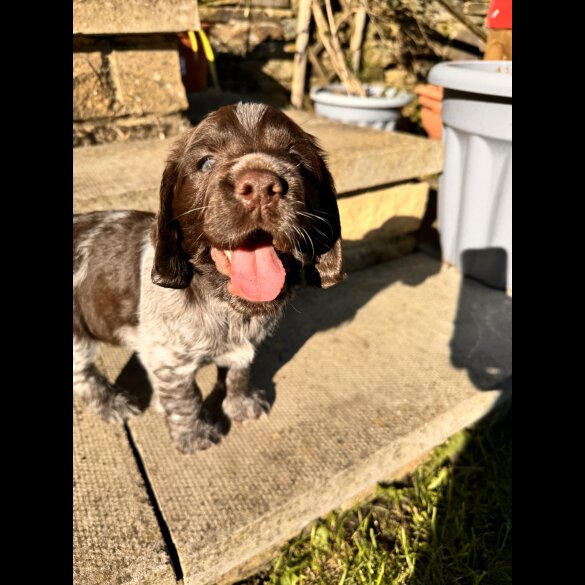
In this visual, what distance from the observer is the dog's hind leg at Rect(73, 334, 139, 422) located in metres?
2.80

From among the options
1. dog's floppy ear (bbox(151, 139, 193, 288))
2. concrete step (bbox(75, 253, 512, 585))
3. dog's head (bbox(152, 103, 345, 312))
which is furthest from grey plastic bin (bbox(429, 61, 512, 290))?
dog's floppy ear (bbox(151, 139, 193, 288))

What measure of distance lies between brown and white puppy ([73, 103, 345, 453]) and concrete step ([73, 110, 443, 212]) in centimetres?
37

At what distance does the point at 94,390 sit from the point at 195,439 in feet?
2.17

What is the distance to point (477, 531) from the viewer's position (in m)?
2.72

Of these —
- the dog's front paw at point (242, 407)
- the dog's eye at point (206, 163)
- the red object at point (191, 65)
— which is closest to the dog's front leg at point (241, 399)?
the dog's front paw at point (242, 407)

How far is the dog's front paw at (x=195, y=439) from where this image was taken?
2.61 metres

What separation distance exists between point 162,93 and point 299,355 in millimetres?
2387

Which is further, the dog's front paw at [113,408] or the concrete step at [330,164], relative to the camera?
the concrete step at [330,164]

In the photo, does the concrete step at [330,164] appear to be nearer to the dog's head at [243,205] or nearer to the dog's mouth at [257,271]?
the dog's head at [243,205]

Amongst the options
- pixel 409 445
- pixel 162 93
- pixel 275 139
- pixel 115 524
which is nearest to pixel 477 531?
pixel 409 445

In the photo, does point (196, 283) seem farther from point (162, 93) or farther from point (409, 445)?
point (162, 93)

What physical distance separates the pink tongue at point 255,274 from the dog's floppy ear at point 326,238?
0.30 meters

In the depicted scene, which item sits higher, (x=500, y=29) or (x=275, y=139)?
(x=500, y=29)

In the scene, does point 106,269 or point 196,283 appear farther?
point 106,269
